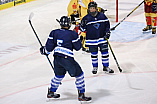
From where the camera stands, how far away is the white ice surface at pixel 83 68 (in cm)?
596

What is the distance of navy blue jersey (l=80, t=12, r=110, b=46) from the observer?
6668 mm

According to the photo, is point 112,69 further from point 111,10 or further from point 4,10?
point 4,10

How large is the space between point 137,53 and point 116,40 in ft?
3.92

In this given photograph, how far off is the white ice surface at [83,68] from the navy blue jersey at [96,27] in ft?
2.14

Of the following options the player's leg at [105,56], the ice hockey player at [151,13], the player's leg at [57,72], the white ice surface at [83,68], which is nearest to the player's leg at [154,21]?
the ice hockey player at [151,13]

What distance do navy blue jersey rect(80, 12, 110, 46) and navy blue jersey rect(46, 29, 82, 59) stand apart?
1285 millimetres

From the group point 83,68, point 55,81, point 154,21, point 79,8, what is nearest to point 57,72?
point 55,81

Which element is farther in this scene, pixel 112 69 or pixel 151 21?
pixel 151 21

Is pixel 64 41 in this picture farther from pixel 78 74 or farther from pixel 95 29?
pixel 95 29

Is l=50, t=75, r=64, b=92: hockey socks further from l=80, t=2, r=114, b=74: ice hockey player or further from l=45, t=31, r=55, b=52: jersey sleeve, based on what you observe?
l=80, t=2, r=114, b=74: ice hockey player

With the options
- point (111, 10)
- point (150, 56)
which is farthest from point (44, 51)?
point (111, 10)

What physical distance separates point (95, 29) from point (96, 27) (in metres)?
0.04

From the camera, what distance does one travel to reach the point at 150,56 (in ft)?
25.8

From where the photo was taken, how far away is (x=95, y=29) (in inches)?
265
